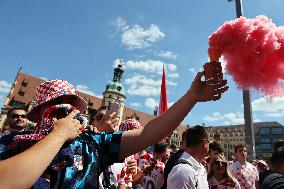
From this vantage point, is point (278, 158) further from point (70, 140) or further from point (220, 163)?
point (70, 140)

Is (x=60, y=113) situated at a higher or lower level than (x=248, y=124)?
lower

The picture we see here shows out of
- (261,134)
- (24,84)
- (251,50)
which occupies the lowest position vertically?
(251,50)

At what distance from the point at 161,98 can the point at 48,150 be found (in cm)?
690

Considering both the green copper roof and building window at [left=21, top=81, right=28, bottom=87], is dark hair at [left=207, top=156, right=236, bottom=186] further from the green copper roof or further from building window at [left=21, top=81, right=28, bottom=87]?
the green copper roof

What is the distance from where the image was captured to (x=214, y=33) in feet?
9.13

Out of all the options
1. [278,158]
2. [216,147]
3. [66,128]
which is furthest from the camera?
[216,147]

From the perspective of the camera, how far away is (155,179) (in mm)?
5055

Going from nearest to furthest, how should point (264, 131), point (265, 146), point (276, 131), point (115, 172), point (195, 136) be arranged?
point (115, 172) → point (195, 136) → point (276, 131) → point (264, 131) → point (265, 146)

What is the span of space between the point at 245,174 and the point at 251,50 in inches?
190

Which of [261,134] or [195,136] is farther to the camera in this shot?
[261,134]

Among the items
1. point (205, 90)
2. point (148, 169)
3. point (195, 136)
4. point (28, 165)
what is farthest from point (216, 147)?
point (28, 165)

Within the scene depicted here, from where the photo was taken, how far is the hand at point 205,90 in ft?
6.97

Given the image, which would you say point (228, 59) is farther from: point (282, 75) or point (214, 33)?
point (282, 75)

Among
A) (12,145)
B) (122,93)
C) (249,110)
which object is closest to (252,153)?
(249,110)
